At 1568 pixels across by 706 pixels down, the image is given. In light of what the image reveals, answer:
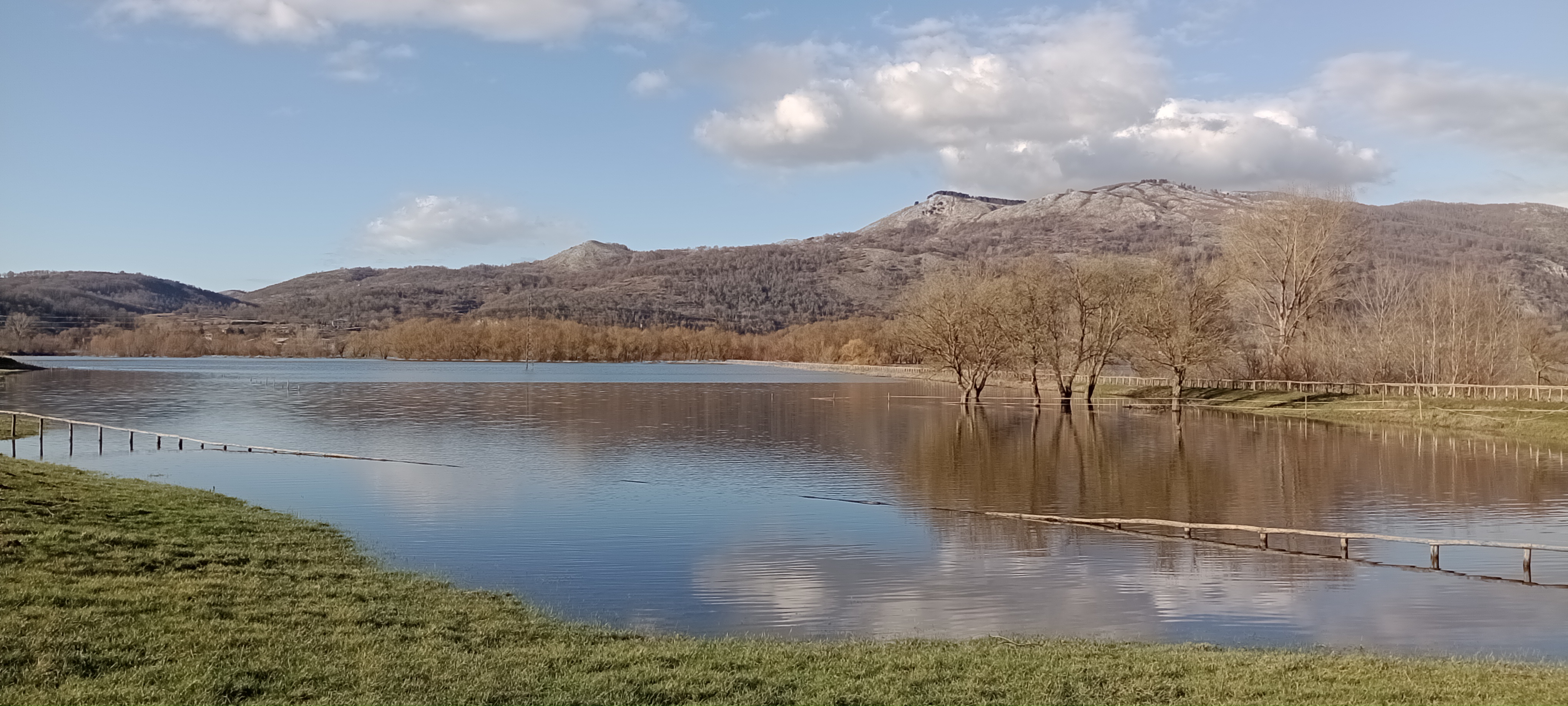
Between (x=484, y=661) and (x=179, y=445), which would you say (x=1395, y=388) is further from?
(x=484, y=661)

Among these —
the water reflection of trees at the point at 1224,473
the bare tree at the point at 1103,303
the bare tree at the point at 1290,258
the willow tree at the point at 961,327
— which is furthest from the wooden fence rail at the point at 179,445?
the bare tree at the point at 1290,258

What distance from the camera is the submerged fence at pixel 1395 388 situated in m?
53.6

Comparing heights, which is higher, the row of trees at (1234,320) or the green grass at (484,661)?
the row of trees at (1234,320)

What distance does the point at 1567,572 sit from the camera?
1908cm

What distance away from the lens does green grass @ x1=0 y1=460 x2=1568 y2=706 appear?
982 centimetres

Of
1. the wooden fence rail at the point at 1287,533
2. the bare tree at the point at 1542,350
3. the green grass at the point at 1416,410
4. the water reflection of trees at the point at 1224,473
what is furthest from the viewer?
the bare tree at the point at 1542,350

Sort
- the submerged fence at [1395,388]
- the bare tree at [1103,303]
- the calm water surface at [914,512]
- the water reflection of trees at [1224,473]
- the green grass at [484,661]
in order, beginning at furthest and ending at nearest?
the bare tree at [1103,303]
the submerged fence at [1395,388]
the water reflection of trees at [1224,473]
the calm water surface at [914,512]
the green grass at [484,661]

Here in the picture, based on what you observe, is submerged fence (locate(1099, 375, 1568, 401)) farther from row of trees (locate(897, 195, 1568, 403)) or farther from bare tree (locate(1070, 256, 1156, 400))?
bare tree (locate(1070, 256, 1156, 400))

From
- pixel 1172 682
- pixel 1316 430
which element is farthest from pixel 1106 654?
pixel 1316 430

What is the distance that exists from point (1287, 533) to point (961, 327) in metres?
47.4

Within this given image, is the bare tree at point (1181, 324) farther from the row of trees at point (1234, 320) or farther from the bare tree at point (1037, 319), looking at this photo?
the bare tree at point (1037, 319)

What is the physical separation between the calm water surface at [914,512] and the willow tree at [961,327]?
9.25 meters

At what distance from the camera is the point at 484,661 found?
11.2 m

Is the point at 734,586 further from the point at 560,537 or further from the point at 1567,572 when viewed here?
the point at 1567,572
